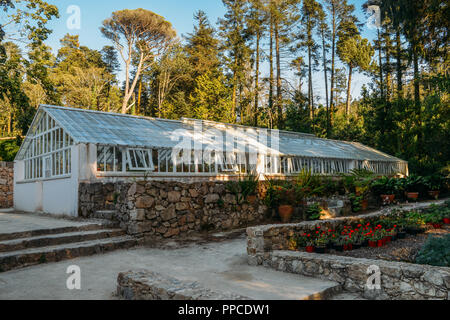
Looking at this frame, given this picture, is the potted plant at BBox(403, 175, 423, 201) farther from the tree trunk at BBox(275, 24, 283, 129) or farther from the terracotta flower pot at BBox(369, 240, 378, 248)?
the tree trunk at BBox(275, 24, 283, 129)

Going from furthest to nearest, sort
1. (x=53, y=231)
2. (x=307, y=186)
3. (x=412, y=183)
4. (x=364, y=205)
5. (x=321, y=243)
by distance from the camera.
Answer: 1. (x=412, y=183)
2. (x=364, y=205)
3. (x=307, y=186)
4. (x=53, y=231)
5. (x=321, y=243)

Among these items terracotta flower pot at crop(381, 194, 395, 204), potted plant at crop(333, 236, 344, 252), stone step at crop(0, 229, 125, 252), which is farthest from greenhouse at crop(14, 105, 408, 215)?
potted plant at crop(333, 236, 344, 252)

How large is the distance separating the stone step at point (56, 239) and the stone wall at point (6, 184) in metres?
13.0

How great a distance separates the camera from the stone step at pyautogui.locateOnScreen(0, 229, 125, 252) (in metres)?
6.79

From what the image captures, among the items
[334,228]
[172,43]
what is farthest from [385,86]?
[334,228]

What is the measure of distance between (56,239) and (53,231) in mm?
721

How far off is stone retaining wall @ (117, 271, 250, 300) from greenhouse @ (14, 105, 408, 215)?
594 cm

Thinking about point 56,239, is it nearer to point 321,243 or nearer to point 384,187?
point 321,243

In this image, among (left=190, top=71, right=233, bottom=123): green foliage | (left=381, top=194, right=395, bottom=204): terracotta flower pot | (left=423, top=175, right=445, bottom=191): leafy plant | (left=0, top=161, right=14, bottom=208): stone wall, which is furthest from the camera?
(left=190, top=71, right=233, bottom=123): green foliage

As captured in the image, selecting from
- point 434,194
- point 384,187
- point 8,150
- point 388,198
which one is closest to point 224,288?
point 388,198

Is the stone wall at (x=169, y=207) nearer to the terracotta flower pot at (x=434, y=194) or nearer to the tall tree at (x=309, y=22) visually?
the terracotta flower pot at (x=434, y=194)

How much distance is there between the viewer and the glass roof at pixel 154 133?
1182 cm

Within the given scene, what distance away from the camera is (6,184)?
18.2 meters
